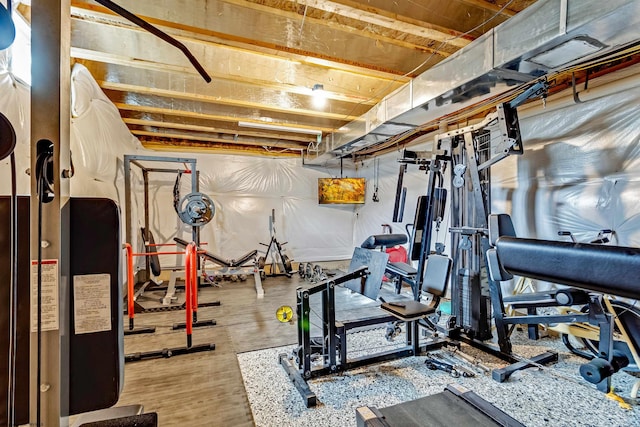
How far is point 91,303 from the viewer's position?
33.2 inches

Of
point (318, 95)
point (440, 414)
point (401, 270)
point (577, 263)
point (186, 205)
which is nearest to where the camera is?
point (577, 263)

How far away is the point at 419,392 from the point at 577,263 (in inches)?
69.6

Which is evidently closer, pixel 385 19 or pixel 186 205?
pixel 385 19

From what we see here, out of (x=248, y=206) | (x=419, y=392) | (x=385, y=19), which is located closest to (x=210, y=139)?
(x=248, y=206)

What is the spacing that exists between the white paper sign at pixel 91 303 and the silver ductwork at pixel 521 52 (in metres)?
2.53

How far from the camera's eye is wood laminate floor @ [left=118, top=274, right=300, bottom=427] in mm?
1936

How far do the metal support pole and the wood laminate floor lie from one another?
1.32 meters

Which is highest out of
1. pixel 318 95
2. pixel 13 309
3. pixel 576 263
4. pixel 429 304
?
pixel 318 95

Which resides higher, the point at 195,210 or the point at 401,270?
the point at 195,210

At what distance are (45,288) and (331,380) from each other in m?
1.99

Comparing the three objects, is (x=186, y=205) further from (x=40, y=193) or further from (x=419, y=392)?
(x=40, y=193)

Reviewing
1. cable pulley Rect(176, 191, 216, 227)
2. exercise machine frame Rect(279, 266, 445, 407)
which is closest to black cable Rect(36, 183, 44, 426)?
exercise machine frame Rect(279, 266, 445, 407)

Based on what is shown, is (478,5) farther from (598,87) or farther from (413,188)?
(413,188)

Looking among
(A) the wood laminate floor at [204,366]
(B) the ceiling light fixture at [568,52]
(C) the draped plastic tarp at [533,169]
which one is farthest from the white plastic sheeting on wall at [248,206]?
(B) the ceiling light fixture at [568,52]
